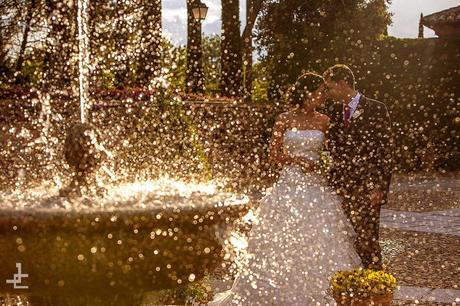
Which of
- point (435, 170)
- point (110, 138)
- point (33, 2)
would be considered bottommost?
point (435, 170)

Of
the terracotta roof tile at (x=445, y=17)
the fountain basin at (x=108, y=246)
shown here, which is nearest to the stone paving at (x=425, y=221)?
the fountain basin at (x=108, y=246)

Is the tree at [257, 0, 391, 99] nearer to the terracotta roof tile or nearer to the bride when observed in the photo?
the terracotta roof tile

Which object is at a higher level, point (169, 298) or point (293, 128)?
point (293, 128)

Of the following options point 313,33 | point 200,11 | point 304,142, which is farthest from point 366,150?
point 200,11

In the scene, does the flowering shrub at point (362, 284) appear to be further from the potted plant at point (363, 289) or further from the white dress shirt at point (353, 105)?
the white dress shirt at point (353, 105)

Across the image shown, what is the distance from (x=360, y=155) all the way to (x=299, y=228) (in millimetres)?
805

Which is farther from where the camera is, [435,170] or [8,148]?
[435,170]

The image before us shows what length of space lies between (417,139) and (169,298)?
1159 centimetres

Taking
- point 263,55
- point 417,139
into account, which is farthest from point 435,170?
point 263,55

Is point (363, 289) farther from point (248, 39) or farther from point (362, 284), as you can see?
point (248, 39)

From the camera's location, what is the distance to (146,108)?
43.2ft

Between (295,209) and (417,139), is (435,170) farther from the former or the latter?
(295,209)

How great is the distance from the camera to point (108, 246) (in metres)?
2.92

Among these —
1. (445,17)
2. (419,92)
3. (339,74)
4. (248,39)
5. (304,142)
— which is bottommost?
(419,92)
